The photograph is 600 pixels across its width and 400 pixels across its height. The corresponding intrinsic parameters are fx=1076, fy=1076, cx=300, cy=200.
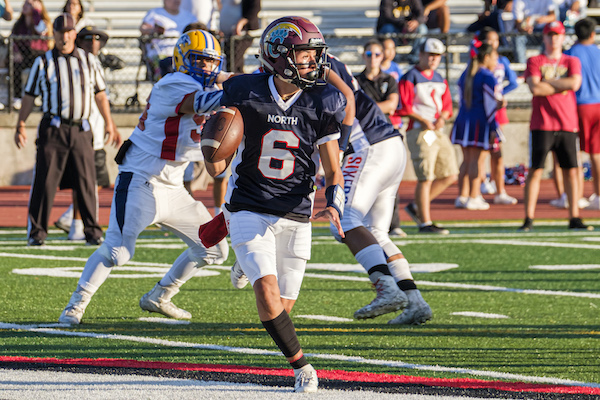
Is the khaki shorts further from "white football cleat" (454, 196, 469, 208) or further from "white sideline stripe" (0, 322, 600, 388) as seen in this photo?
"white sideline stripe" (0, 322, 600, 388)

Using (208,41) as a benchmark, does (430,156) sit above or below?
below

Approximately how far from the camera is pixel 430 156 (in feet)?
37.0

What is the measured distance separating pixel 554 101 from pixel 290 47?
6860mm

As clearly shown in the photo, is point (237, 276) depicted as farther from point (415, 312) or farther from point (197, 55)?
point (197, 55)

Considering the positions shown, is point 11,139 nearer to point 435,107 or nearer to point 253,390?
point 435,107

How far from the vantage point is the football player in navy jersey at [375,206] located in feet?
20.9

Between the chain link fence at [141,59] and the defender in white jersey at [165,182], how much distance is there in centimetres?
884

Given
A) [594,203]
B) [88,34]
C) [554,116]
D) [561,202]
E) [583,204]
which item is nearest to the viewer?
[88,34]

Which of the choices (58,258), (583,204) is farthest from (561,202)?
(58,258)

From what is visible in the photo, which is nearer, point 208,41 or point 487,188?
point 208,41

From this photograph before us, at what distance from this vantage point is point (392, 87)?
10.3 metres

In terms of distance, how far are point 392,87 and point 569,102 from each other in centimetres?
219

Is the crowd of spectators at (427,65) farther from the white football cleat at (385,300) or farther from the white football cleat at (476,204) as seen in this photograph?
the white football cleat at (385,300)

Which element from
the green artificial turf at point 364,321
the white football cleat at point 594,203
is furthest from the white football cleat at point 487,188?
the green artificial turf at point 364,321
